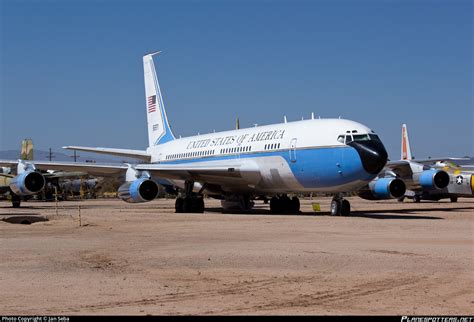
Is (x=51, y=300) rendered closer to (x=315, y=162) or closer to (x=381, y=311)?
(x=381, y=311)

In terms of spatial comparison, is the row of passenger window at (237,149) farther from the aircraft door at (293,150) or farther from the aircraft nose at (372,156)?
the aircraft nose at (372,156)

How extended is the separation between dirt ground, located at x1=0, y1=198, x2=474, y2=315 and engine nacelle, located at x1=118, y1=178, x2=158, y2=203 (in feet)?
36.6

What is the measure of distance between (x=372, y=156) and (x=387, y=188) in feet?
21.2

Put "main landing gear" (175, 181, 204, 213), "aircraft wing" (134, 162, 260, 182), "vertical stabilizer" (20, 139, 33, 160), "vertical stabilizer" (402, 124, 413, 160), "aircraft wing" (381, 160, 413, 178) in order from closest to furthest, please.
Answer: "aircraft wing" (134, 162, 260, 182) → "main landing gear" (175, 181, 204, 213) → "aircraft wing" (381, 160, 413, 178) → "vertical stabilizer" (20, 139, 33, 160) → "vertical stabilizer" (402, 124, 413, 160)

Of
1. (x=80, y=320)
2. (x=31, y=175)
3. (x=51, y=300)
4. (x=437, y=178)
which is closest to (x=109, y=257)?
(x=51, y=300)

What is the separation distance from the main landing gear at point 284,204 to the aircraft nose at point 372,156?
8.06 metres

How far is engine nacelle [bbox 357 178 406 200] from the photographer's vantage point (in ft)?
98.8

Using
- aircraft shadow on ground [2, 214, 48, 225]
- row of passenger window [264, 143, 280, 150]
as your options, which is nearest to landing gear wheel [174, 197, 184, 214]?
row of passenger window [264, 143, 280, 150]

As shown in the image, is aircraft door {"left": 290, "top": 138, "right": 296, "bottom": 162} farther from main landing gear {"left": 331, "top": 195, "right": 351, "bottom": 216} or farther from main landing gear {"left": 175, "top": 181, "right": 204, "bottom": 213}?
main landing gear {"left": 175, "top": 181, "right": 204, "bottom": 213}

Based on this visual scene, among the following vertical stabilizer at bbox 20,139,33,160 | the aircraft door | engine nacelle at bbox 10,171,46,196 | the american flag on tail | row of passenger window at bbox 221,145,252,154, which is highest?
the american flag on tail

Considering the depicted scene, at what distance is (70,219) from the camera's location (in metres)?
25.3

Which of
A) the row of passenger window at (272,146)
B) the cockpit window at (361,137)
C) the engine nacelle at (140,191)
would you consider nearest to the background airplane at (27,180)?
the engine nacelle at (140,191)

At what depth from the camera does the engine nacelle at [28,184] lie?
30.0 meters

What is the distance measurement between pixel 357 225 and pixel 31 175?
1527 centimetres
